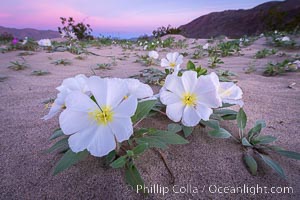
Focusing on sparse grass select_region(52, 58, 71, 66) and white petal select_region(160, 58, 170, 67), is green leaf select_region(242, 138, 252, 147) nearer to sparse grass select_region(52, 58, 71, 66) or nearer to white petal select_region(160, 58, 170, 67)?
white petal select_region(160, 58, 170, 67)

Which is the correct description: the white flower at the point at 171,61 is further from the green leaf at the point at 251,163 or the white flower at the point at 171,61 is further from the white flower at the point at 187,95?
the green leaf at the point at 251,163

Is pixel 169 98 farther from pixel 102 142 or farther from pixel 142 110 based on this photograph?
pixel 102 142

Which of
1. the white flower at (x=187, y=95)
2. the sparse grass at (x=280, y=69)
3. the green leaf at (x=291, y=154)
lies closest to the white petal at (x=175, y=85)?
the white flower at (x=187, y=95)

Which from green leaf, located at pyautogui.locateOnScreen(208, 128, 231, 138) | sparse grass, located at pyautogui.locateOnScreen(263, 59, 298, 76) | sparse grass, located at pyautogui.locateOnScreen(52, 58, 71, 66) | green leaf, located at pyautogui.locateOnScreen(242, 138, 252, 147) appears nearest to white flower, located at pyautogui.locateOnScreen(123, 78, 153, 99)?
green leaf, located at pyautogui.locateOnScreen(208, 128, 231, 138)

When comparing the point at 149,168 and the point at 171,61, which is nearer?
the point at 149,168

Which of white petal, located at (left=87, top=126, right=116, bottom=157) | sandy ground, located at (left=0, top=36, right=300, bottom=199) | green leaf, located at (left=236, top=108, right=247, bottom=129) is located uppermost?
white petal, located at (left=87, top=126, right=116, bottom=157)

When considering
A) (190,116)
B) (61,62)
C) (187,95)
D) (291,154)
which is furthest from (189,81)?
(61,62)
